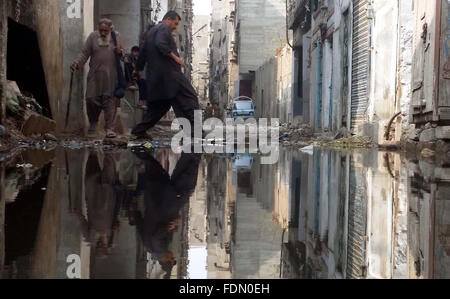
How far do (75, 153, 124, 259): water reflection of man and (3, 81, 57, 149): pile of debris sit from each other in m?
3.58

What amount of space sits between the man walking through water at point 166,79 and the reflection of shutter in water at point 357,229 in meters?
5.00

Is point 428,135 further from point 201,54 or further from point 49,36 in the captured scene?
point 201,54

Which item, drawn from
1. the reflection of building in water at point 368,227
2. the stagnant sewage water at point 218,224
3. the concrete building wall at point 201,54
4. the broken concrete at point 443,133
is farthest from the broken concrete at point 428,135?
the concrete building wall at point 201,54

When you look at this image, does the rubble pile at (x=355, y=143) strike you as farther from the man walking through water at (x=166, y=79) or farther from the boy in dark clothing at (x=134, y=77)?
the boy in dark clothing at (x=134, y=77)

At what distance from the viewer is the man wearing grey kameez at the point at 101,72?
37.9 feet

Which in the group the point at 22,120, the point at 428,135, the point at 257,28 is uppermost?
the point at 257,28

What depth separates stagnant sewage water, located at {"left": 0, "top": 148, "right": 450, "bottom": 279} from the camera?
2.37 m

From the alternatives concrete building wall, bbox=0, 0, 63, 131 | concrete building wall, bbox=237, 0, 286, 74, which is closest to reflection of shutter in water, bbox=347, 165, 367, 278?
concrete building wall, bbox=0, 0, 63, 131

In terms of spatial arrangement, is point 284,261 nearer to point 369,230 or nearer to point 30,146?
point 369,230

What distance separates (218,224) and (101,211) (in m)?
0.62

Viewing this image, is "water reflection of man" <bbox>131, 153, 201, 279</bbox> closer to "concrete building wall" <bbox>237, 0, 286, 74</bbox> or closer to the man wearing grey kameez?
the man wearing grey kameez

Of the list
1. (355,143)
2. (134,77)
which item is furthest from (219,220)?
(355,143)

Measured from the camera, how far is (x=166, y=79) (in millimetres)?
10344

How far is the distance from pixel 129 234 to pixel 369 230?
1.20 m
